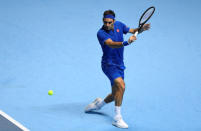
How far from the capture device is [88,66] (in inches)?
290

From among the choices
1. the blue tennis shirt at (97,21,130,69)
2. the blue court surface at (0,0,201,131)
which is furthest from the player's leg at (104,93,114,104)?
the blue tennis shirt at (97,21,130,69)

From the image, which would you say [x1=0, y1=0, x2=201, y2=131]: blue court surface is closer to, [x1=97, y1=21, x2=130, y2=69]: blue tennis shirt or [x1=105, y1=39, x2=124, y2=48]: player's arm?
[x1=97, y1=21, x2=130, y2=69]: blue tennis shirt

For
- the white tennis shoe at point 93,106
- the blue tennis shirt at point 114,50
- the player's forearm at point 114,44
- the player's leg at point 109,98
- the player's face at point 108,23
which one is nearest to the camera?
the player's forearm at point 114,44

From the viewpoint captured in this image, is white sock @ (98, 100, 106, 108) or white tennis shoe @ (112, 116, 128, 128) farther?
white sock @ (98, 100, 106, 108)

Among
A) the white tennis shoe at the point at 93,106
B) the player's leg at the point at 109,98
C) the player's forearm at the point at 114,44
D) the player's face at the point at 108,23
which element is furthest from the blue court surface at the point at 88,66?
the player's face at the point at 108,23

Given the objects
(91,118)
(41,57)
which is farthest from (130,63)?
(91,118)

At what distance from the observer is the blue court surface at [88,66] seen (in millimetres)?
5570

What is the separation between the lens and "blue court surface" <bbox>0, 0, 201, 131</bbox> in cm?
557

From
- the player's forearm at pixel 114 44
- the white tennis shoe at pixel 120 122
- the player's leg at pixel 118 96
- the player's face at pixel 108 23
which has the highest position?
the player's face at pixel 108 23

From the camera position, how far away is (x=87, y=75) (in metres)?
7.03

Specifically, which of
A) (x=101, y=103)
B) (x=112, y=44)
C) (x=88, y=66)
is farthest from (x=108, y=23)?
(x=88, y=66)

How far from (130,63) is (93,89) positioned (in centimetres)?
135

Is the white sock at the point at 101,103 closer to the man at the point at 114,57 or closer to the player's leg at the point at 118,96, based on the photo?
the man at the point at 114,57

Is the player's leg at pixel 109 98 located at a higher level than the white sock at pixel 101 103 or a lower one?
higher
